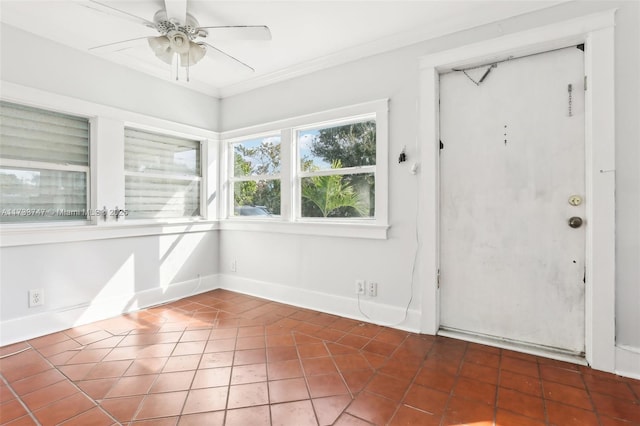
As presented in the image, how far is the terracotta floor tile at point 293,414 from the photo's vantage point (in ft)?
5.34

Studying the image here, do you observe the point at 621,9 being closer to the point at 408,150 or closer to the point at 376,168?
the point at 408,150

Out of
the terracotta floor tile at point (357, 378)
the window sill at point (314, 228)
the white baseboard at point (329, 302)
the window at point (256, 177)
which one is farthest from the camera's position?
the window at point (256, 177)

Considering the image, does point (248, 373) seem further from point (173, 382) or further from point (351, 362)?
point (351, 362)

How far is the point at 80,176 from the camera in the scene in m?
3.07

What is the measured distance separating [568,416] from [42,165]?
4.22 m

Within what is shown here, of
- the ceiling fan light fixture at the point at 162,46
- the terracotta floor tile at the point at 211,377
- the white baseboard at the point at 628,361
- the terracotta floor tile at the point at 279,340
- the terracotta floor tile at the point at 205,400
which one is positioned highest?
the ceiling fan light fixture at the point at 162,46

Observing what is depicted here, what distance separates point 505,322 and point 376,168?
5.54ft

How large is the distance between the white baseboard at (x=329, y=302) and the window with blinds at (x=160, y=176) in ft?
3.78

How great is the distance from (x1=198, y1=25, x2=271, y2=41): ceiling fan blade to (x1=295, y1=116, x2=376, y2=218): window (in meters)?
1.27

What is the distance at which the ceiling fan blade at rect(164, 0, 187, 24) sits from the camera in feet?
6.68

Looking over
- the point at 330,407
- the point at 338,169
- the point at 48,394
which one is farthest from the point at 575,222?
the point at 48,394

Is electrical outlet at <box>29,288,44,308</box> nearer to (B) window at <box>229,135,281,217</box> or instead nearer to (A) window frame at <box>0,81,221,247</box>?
(A) window frame at <box>0,81,221,247</box>

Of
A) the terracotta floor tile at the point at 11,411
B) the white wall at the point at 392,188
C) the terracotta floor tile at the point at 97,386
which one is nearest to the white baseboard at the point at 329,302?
the white wall at the point at 392,188

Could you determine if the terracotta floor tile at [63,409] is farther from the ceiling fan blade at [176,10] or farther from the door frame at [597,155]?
the door frame at [597,155]
